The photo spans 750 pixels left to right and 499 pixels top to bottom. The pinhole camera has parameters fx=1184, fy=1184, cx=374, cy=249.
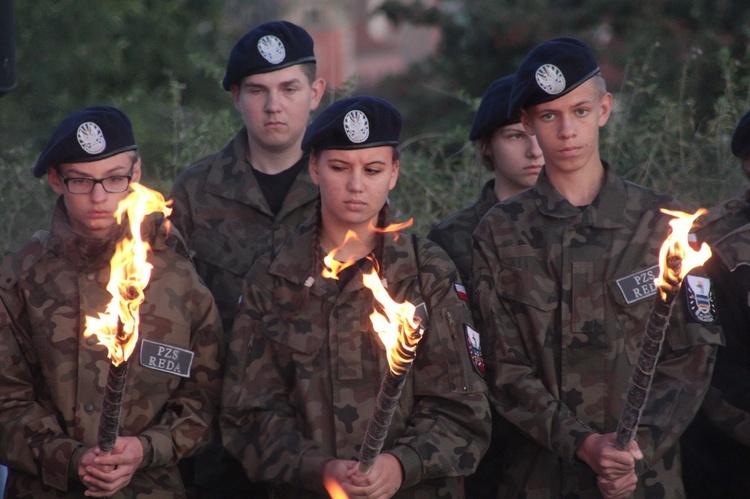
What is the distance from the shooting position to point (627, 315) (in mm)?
4504

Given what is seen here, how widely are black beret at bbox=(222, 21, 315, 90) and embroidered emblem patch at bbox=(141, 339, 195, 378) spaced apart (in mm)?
1548

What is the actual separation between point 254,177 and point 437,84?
26.2ft

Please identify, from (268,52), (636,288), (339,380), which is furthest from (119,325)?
(268,52)

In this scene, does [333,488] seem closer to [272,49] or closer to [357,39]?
[272,49]

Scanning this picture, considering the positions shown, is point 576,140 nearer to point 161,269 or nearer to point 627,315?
point 627,315

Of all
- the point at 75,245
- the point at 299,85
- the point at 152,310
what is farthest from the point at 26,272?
the point at 299,85

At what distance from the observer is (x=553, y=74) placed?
4.62 m

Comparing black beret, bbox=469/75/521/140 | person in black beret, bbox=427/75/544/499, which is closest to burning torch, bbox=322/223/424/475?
person in black beret, bbox=427/75/544/499

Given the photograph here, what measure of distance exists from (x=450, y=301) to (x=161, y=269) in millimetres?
1185

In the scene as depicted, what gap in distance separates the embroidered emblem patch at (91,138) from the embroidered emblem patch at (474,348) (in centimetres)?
164

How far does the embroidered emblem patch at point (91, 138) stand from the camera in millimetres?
4754

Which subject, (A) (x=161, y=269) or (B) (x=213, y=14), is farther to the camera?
(B) (x=213, y=14)

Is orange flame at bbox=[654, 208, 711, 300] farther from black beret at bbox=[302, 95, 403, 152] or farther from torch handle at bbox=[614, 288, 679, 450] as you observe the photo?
black beret at bbox=[302, 95, 403, 152]

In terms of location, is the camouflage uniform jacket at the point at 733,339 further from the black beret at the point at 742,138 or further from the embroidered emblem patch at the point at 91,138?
the embroidered emblem patch at the point at 91,138
